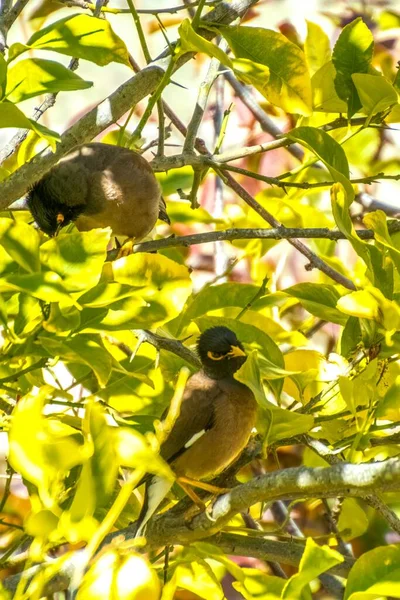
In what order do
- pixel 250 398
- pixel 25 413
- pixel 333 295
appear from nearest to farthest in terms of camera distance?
pixel 25 413, pixel 333 295, pixel 250 398

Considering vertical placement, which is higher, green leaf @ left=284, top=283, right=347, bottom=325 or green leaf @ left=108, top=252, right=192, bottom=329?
green leaf @ left=108, top=252, right=192, bottom=329

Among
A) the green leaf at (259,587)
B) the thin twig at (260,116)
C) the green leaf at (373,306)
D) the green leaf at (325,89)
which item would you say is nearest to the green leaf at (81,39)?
the green leaf at (325,89)

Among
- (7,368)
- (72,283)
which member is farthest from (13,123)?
(7,368)

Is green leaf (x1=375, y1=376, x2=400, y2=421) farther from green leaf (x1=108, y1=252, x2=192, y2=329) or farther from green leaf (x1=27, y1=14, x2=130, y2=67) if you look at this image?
green leaf (x1=27, y1=14, x2=130, y2=67)

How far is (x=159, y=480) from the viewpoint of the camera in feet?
4.52

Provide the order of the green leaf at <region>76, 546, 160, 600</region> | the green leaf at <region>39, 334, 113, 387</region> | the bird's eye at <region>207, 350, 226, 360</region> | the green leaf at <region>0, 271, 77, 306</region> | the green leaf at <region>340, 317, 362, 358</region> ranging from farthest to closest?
the bird's eye at <region>207, 350, 226, 360</region>, the green leaf at <region>340, 317, 362, 358</region>, the green leaf at <region>39, 334, 113, 387</region>, the green leaf at <region>0, 271, 77, 306</region>, the green leaf at <region>76, 546, 160, 600</region>

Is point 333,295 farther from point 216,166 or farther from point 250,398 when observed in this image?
point 250,398

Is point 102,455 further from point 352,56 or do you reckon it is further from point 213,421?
point 213,421

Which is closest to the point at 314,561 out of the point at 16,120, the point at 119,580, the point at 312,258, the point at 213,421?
the point at 119,580

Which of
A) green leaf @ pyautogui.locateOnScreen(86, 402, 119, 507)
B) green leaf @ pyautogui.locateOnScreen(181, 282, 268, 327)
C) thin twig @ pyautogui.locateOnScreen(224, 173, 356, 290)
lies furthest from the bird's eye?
green leaf @ pyautogui.locateOnScreen(86, 402, 119, 507)

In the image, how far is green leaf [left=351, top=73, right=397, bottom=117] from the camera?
122 cm

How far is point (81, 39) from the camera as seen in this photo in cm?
126

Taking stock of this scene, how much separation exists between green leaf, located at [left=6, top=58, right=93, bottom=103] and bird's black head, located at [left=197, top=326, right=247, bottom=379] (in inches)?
30.0

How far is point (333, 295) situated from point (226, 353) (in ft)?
2.00
